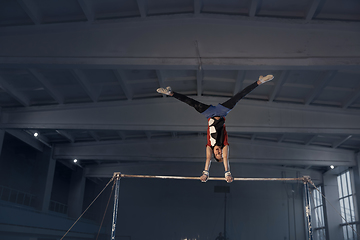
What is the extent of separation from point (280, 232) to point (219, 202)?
134 inches

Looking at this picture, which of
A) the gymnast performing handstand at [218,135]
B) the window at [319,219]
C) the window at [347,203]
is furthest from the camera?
the window at [319,219]

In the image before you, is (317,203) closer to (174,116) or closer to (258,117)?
(258,117)

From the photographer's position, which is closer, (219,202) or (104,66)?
(104,66)

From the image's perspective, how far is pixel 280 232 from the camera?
1546 centimetres

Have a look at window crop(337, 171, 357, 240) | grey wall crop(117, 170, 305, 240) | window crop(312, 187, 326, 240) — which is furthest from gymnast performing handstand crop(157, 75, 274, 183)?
window crop(312, 187, 326, 240)

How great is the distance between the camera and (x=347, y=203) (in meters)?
15.3

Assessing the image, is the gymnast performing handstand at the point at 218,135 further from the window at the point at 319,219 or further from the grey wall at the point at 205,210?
the window at the point at 319,219

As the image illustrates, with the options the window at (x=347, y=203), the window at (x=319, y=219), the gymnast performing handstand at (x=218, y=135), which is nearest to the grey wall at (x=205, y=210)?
the window at (x=347, y=203)

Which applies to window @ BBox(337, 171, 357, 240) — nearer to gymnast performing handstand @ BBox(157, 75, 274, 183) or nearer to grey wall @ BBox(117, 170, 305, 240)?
grey wall @ BBox(117, 170, 305, 240)

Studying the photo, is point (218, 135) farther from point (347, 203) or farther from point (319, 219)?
point (319, 219)

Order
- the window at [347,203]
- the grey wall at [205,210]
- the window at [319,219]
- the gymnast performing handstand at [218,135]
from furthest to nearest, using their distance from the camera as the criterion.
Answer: the window at [319,219]
the grey wall at [205,210]
the window at [347,203]
the gymnast performing handstand at [218,135]

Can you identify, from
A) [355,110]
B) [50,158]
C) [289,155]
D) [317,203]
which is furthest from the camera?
[317,203]

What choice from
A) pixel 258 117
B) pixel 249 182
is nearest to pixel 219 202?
pixel 249 182

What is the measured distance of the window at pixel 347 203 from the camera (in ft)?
48.3
